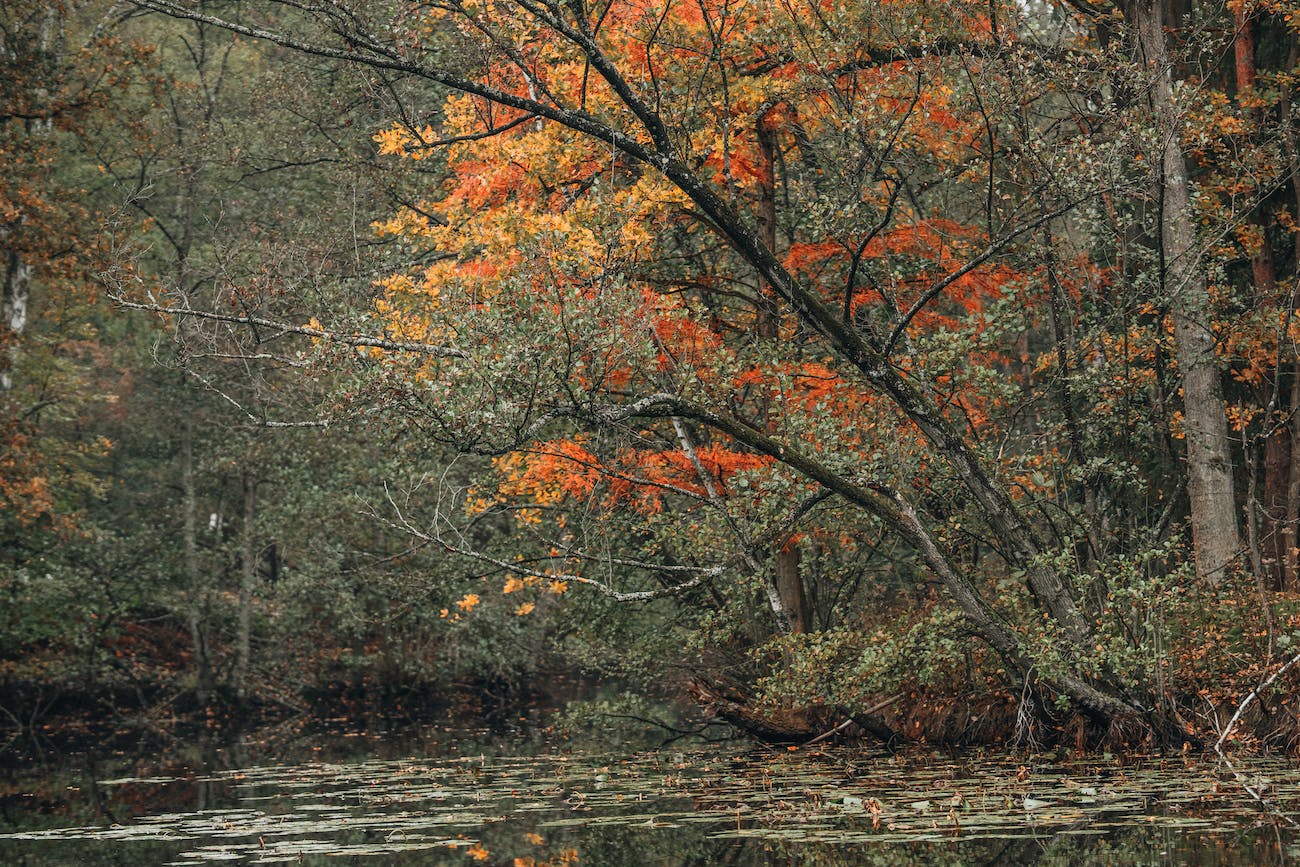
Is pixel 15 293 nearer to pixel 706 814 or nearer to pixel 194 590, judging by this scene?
pixel 194 590

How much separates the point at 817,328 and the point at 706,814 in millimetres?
3938

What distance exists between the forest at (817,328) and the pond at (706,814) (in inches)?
41.7

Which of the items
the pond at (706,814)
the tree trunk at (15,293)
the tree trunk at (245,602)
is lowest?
the pond at (706,814)

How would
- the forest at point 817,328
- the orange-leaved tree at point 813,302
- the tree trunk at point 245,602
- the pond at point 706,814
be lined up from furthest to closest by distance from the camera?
the tree trunk at point 245,602 < the forest at point 817,328 < the orange-leaved tree at point 813,302 < the pond at point 706,814

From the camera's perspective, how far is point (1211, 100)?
13289 mm

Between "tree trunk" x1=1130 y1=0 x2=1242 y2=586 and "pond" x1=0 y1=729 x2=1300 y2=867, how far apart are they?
3.46m

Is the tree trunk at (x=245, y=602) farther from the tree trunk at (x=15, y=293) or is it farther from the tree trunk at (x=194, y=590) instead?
the tree trunk at (x=15, y=293)

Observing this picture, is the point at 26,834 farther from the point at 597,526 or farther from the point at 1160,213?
the point at 1160,213

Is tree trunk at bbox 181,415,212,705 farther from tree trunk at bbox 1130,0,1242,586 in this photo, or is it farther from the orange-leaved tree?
tree trunk at bbox 1130,0,1242,586

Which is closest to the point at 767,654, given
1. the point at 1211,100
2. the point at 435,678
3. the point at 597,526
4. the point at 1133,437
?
the point at 597,526

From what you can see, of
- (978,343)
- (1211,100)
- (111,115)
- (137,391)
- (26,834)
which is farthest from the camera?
(137,391)

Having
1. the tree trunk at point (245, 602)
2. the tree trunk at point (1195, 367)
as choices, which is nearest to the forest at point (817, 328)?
the tree trunk at point (1195, 367)

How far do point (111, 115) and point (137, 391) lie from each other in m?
8.45

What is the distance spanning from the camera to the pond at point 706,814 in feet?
21.5
